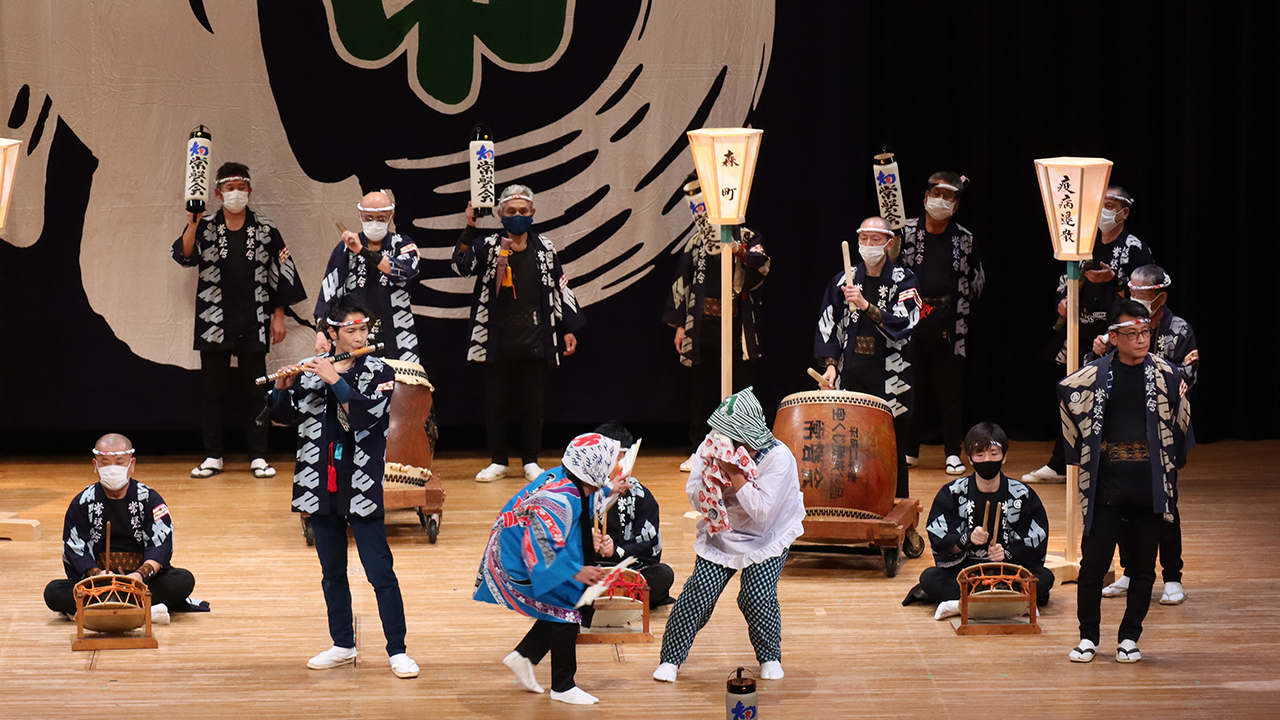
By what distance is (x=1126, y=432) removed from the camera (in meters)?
5.01

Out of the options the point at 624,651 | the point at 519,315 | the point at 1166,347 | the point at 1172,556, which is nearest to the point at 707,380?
the point at 519,315

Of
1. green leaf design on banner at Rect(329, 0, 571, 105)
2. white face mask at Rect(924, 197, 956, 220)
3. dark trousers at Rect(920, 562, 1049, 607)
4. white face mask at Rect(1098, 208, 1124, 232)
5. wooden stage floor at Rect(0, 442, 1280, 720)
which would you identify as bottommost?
wooden stage floor at Rect(0, 442, 1280, 720)

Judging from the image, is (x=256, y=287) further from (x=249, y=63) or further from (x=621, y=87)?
(x=621, y=87)

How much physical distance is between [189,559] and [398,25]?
3.48 m

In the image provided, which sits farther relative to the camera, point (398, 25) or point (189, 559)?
point (398, 25)

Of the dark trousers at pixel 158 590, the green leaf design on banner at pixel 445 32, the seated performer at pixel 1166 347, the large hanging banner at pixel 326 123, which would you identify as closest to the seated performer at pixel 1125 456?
the seated performer at pixel 1166 347

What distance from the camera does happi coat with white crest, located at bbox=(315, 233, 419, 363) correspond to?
753cm

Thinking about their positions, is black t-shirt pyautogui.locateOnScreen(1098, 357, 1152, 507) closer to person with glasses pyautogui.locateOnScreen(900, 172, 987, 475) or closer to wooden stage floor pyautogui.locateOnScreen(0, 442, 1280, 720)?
wooden stage floor pyautogui.locateOnScreen(0, 442, 1280, 720)

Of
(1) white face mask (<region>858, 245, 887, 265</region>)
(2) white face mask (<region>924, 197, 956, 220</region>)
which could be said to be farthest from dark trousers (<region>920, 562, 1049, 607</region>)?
(2) white face mask (<region>924, 197, 956, 220</region>)

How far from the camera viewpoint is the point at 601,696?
4.83 meters

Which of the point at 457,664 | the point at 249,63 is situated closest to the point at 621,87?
the point at 249,63

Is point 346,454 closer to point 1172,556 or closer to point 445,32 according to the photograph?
point 1172,556

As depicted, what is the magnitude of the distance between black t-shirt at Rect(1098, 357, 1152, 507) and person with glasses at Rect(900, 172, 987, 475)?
2936 mm

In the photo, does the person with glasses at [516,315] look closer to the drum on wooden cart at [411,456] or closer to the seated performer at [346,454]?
the drum on wooden cart at [411,456]
